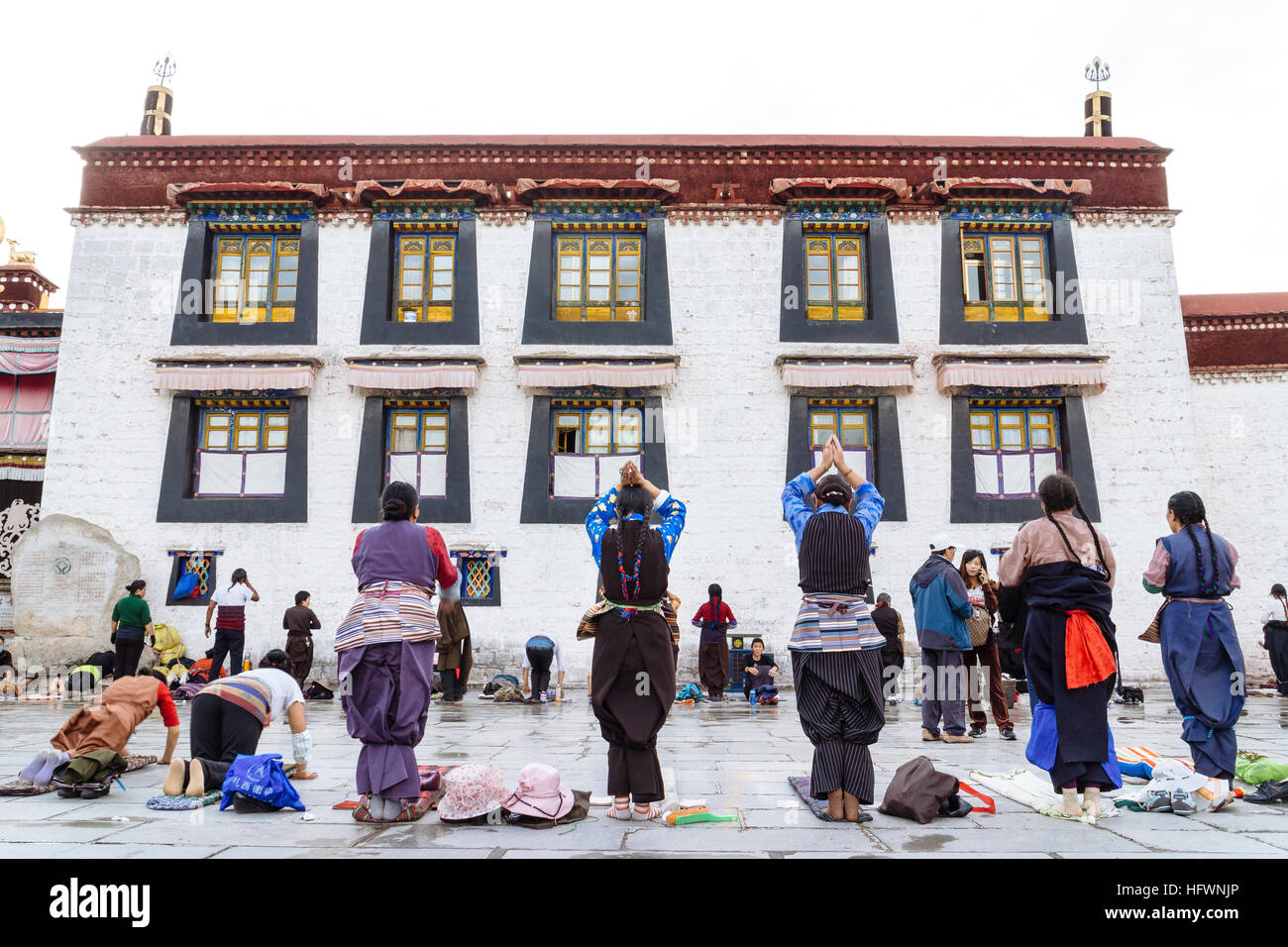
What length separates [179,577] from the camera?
49.6 ft

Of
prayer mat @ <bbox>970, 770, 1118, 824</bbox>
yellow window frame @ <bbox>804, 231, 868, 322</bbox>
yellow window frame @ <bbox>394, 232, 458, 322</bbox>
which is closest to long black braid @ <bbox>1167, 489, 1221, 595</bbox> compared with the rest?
prayer mat @ <bbox>970, 770, 1118, 824</bbox>

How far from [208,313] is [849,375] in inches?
440

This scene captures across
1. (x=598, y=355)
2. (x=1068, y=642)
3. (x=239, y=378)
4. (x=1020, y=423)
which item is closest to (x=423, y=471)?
(x=239, y=378)

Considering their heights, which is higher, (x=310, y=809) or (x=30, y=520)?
(x=30, y=520)

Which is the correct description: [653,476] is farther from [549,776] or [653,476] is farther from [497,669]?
[549,776]

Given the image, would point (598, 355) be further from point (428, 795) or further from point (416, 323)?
point (428, 795)

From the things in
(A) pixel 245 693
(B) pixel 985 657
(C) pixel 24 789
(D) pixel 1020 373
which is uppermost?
(D) pixel 1020 373

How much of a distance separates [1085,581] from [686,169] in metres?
12.9

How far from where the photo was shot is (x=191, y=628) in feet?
48.9

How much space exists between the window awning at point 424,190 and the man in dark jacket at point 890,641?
961cm

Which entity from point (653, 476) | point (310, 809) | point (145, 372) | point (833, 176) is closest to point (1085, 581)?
point (310, 809)

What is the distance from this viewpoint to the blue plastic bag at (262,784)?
16.5 ft

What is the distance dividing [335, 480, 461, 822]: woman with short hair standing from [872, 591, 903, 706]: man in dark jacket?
7.42 metres
